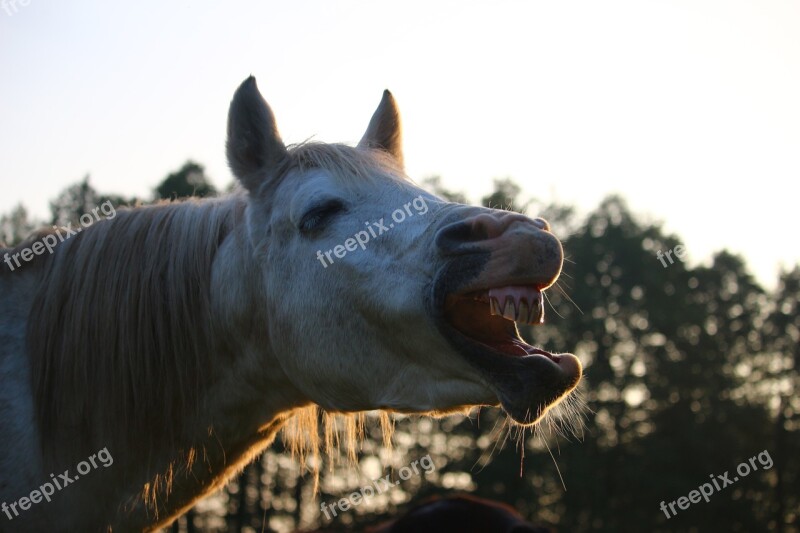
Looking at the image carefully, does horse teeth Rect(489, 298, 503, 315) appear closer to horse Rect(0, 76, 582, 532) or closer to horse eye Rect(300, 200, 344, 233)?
horse Rect(0, 76, 582, 532)

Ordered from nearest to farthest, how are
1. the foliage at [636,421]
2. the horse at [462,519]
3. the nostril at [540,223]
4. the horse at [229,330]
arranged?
the nostril at [540,223] < the horse at [229,330] < the horse at [462,519] < the foliage at [636,421]

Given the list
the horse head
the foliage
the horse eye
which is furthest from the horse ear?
the foliage

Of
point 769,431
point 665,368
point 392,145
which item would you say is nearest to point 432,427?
point 665,368

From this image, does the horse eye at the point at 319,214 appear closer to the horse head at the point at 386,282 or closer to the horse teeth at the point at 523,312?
the horse head at the point at 386,282

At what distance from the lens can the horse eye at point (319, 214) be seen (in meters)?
3.63

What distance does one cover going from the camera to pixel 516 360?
2908mm

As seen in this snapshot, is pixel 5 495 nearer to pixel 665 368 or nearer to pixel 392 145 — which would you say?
pixel 392 145

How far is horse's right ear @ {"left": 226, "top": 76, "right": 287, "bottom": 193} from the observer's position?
12.5 feet

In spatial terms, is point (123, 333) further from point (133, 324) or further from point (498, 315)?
point (498, 315)

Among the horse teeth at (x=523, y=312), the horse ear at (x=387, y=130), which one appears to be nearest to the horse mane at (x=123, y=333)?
the horse ear at (x=387, y=130)

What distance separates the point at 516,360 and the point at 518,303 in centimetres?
27

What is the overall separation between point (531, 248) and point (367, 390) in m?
1.17

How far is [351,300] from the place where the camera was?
136 inches

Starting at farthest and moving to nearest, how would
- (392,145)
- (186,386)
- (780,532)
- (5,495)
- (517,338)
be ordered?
(780,532) < (392,145) < (186,386) < (5,495) < (517,338)
